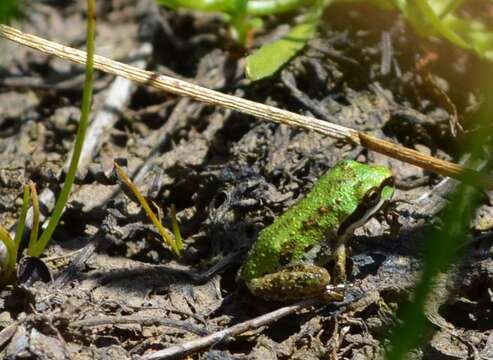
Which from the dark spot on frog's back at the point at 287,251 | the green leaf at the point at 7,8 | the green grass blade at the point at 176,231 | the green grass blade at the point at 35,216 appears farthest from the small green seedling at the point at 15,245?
the dark spot on frog's back at the point at 287,251

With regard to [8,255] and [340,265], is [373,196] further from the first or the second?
[8,255]

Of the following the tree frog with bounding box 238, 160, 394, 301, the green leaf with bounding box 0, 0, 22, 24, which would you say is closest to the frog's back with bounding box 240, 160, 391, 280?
the tree frog with bounding box 238, 160, 394, 301

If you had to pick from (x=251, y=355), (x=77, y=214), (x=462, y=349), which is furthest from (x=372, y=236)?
(x=77, y=214)

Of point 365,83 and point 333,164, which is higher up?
point 365,83

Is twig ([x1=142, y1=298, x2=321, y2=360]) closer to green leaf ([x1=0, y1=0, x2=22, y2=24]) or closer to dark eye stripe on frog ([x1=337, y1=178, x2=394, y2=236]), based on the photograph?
dark eye stripe on frog ([x1=337, y1=178, x2=394, y2=236])

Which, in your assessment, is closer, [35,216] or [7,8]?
[7,8]

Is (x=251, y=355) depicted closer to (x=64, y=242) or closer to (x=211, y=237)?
(x=211, y=237)

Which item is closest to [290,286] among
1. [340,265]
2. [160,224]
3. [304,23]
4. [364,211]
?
[340,265]
